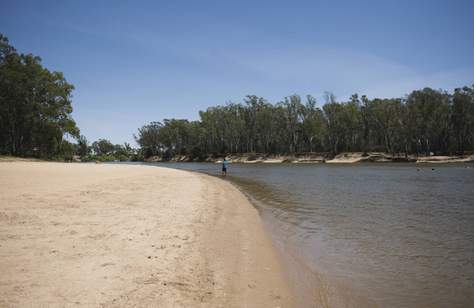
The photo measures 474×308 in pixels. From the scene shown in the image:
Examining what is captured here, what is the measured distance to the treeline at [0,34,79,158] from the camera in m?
51.2

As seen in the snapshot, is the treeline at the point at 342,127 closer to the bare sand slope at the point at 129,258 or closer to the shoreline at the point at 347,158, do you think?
the shoreline at the point at 347,158

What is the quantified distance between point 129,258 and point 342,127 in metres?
98.4

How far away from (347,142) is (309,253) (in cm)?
9884

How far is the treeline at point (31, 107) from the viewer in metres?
51.2

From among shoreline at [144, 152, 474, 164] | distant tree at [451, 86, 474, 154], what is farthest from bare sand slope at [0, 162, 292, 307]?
distant tree at [451, 86, 474, 154]

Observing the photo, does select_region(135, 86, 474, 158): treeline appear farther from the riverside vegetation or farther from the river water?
the river water

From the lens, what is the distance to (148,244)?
6.95m

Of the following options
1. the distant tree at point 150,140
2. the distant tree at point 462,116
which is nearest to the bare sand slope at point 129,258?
the distant tree at point 462,116

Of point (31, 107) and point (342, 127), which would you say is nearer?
point (31, 107)

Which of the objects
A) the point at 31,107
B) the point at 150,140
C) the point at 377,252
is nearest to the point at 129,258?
the point at 377,252

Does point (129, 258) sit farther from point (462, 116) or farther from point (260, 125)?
point (260, 125)

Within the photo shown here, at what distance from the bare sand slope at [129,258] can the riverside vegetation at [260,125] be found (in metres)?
52.4

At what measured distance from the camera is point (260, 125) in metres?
114

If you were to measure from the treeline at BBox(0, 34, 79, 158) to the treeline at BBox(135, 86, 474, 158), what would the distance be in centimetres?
7091
